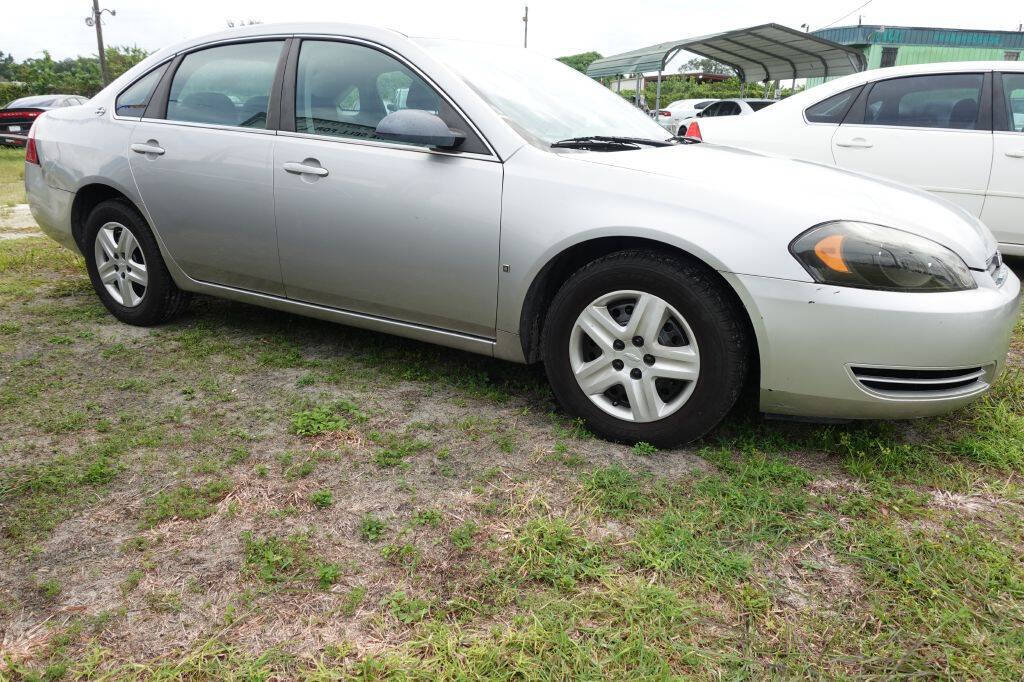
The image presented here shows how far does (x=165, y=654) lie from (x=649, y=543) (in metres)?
1.28

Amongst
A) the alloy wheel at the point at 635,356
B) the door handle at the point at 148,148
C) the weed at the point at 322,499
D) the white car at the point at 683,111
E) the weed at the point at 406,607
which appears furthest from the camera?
the white car at the point at 683,111

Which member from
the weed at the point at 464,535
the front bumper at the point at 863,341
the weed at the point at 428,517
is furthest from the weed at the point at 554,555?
the front bumper at the point at 863,341

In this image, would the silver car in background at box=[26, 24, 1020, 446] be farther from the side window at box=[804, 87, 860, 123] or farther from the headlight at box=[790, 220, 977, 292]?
the side window at box=[804, 87, 860, 123]

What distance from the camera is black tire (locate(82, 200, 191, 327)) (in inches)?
160

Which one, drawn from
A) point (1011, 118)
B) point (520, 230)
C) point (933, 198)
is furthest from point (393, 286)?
point (1011, 118)

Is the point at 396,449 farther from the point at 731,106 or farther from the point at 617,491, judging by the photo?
the point at 731,106

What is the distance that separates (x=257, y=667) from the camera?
1.79 meters

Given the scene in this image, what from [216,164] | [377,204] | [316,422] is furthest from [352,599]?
[216,164]

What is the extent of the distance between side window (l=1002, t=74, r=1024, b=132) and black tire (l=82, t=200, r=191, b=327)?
17.5 feet

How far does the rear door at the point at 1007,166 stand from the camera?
203 inches

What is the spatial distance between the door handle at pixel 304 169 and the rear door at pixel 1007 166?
14.4ft

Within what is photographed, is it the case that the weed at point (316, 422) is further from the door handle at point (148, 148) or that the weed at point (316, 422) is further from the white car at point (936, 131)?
the white car at point (936, 131)

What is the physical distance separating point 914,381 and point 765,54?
58.6 ft

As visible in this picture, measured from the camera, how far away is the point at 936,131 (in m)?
5.36
